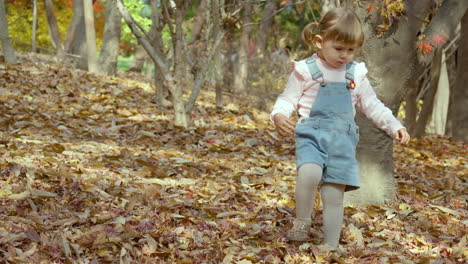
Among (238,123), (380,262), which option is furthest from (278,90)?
(380,262)

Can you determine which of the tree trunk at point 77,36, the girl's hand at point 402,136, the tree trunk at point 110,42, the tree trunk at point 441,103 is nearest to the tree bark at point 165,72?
the girl's hand at point 402,136

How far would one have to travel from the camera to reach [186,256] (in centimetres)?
308

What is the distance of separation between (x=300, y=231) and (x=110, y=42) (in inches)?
376

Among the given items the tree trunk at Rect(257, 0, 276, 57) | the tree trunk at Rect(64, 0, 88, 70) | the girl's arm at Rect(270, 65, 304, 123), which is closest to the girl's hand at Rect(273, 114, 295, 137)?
the girl's arm at Rect(270, 65, 304, 123)

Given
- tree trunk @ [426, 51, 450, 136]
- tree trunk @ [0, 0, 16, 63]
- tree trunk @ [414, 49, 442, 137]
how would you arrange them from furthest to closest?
tree trunk @ [426, 51, 450, 136], tree trunk @ [0, 0, 16, 63], tree trunk @ [414, 49, 442, 137]

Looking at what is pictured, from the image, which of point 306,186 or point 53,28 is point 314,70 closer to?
point 306,186

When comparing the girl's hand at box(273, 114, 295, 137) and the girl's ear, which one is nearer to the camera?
the girl's hand at box(273, 114, 295, 137)

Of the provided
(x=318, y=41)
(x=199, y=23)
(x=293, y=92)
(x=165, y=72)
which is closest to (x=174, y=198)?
(x=293, y=92)

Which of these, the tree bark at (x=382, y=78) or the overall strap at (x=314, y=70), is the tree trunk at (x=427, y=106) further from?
the overall strap at (x=314, y=70)

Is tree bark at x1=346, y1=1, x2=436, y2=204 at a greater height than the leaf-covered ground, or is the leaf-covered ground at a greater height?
tree bark at x1=346, y1=1, x2=436, y2=204

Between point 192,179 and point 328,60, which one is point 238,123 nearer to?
point 192,179

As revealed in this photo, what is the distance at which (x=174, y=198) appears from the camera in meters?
4.07

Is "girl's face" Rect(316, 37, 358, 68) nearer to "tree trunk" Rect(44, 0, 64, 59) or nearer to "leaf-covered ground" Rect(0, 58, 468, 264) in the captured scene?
"leaf-covered ground" Rect(0, 58, 468, 264)

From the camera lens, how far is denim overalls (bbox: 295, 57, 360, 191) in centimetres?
309
